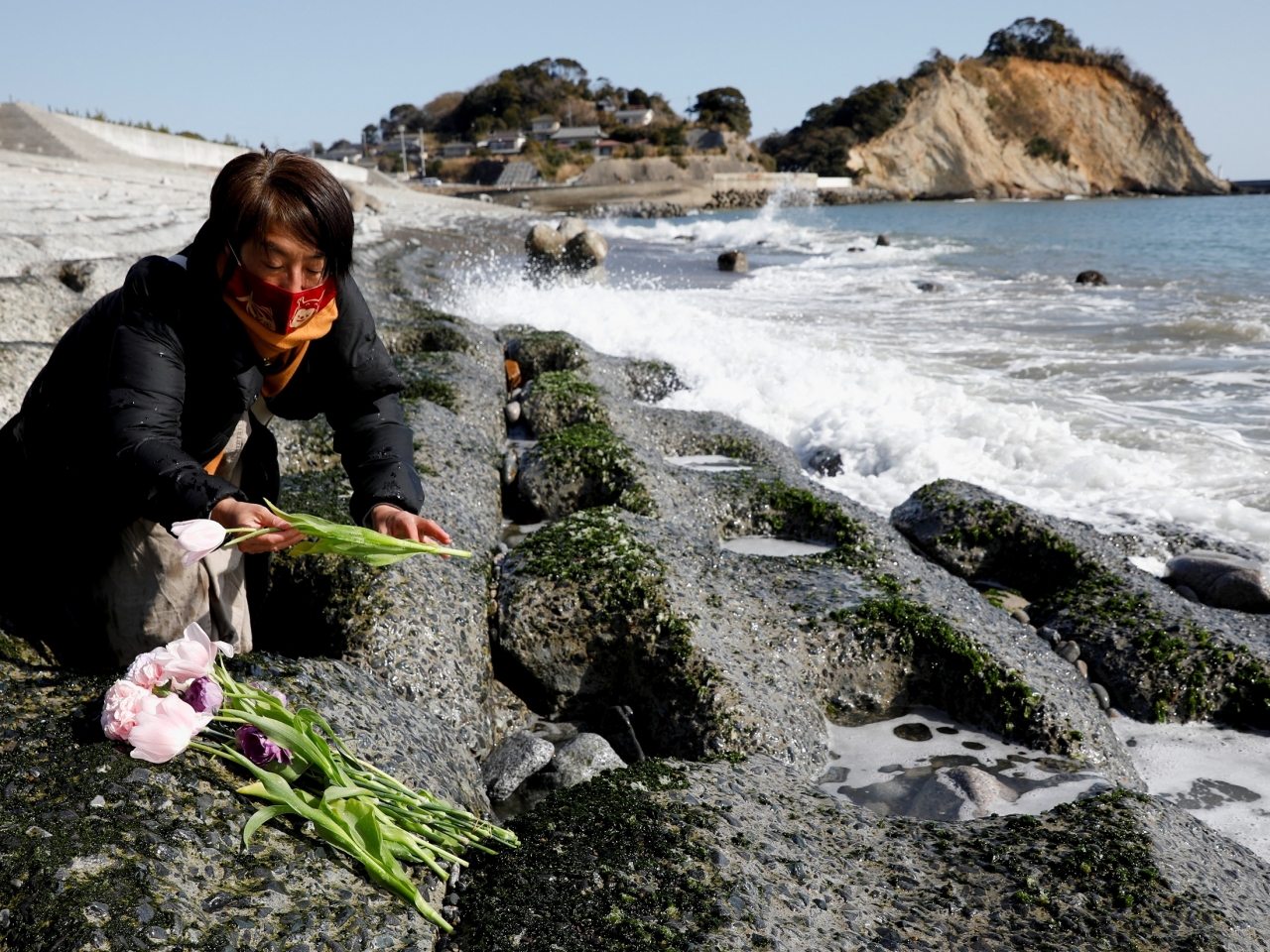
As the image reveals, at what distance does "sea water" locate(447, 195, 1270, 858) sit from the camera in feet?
13.3

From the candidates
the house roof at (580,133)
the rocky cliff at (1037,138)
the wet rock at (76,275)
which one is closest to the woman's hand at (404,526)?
the wet rock at (76,275)

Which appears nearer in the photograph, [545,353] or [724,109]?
[545,353]

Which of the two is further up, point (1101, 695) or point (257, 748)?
point (257, 748)

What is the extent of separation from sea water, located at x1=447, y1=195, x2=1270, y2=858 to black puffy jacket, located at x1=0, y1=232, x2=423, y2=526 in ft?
7.70

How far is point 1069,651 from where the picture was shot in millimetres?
4766

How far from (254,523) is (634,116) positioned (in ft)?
395

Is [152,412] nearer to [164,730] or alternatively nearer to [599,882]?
[164,730]

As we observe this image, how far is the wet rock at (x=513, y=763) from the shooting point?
A: 3.39 m

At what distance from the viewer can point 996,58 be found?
357 feet

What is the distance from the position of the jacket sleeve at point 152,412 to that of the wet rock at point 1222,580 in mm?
5722

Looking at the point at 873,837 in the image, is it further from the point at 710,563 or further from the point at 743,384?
the point at 743,384

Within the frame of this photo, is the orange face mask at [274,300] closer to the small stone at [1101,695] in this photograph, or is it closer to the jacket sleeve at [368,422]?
the jacket sleeve at [368,422]

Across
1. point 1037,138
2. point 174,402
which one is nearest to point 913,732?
point 174,402

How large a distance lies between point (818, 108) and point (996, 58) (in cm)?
2205
